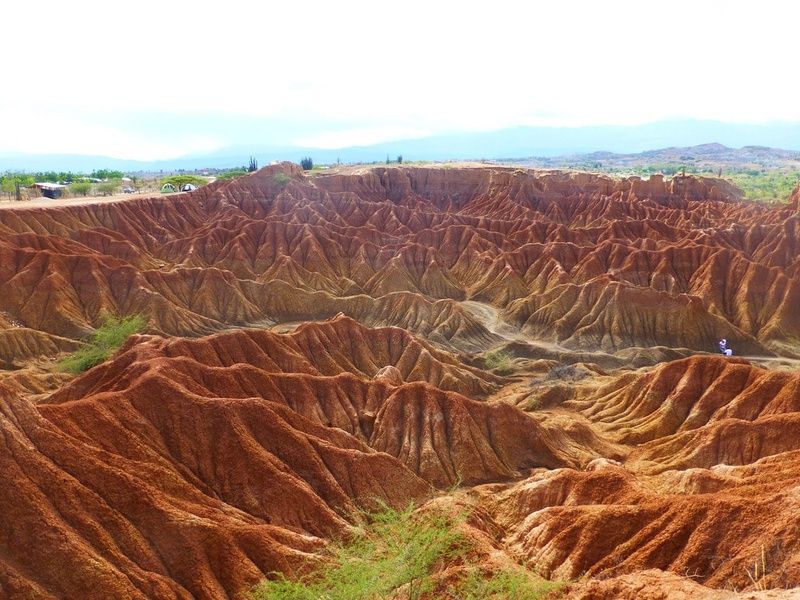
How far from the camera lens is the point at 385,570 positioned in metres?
25.5

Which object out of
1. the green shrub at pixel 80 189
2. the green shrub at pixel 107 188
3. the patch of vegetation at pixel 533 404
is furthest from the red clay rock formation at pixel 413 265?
the green shrub at pixel 80 189

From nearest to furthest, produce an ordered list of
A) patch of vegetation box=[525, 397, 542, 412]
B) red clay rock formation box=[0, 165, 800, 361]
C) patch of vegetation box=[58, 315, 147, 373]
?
patch of vegetation box=[525, 397, 542, 412]
patch of vegetation box=[58, 315, 147, 373]
red clay rock formation box=[0, 165, 800, 361]

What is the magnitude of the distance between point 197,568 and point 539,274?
78.0 metres

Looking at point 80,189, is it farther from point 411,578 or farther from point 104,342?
point 411,578

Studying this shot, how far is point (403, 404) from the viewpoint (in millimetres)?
47469

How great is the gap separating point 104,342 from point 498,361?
43.5 metres

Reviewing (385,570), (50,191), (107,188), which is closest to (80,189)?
(50,191)

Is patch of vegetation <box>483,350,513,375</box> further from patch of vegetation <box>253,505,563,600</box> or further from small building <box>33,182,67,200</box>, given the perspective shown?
small building <box>33,182,67,200</box>

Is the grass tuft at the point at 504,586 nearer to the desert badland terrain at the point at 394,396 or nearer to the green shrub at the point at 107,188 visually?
the desert badland terrain at the point at 394,396

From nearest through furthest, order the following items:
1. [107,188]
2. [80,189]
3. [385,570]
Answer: [385,570], [80,189], [107,188]

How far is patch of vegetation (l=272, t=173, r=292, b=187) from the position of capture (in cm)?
13938

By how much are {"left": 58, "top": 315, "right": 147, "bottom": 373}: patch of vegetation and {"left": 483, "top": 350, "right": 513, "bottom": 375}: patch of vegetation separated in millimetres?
39094

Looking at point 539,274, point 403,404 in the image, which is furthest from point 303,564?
point 539,274

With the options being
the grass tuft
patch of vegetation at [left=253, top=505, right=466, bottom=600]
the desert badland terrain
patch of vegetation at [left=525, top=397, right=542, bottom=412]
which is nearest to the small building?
the desert badland terrain
